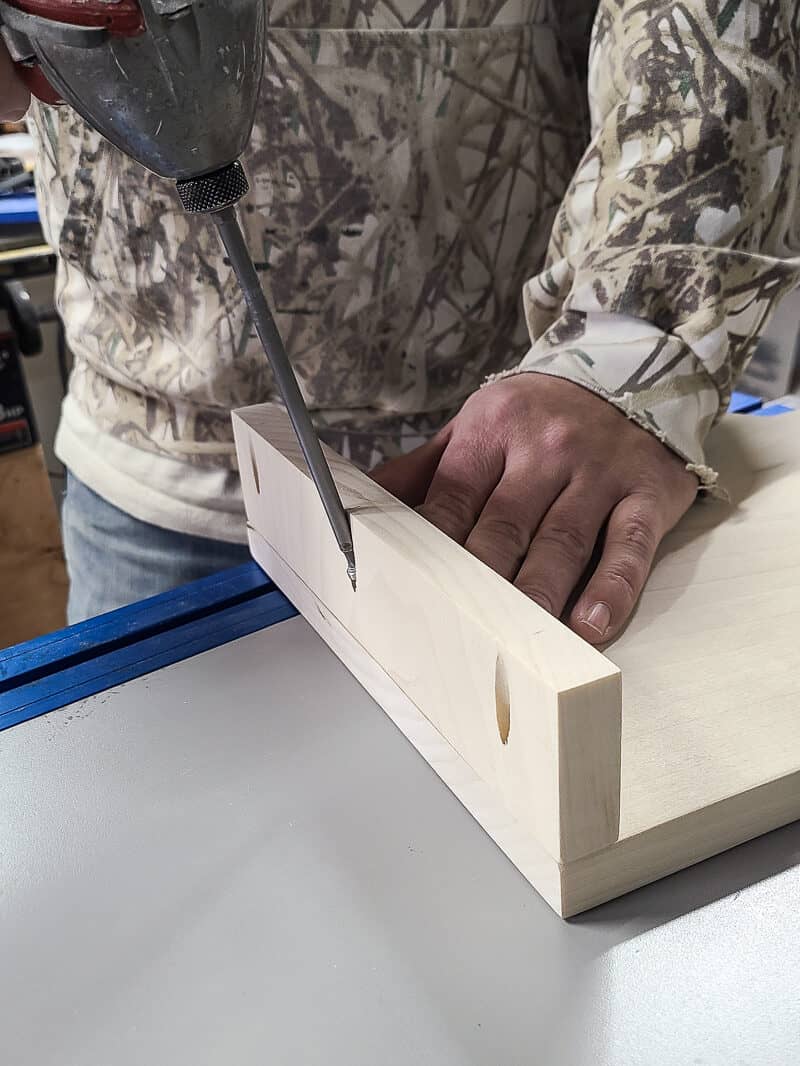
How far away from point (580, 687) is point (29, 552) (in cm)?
184

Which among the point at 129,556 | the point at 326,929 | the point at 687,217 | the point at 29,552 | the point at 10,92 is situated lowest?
the point at 29,552

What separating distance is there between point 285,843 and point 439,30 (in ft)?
2.05

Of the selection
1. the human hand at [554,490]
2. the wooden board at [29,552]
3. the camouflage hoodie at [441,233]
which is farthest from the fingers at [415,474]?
the wooden board at [29,552]

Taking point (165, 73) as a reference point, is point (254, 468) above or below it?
below

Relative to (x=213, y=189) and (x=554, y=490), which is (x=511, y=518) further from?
(x=213, y=189)

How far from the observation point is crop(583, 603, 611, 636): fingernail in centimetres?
52

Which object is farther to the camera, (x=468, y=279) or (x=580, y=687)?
(x=468, y=279)

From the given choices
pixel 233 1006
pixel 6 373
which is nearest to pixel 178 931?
pixel 233 1006

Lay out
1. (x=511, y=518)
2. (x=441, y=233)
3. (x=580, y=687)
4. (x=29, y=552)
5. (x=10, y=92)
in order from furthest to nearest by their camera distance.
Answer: (x=29, y=552) < (x=441, y=233) < (x=511, y=518) < (x=10, y=92) < (x=580, y=687)

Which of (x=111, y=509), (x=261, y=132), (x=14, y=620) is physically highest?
(x=261, y=132)

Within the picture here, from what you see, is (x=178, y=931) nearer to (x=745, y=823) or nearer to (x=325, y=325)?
(x=745, y=823)

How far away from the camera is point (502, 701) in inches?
16.0

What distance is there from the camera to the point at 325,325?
83 centimetres

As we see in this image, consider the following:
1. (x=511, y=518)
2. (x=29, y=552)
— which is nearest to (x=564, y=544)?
(x=511, y=518)
